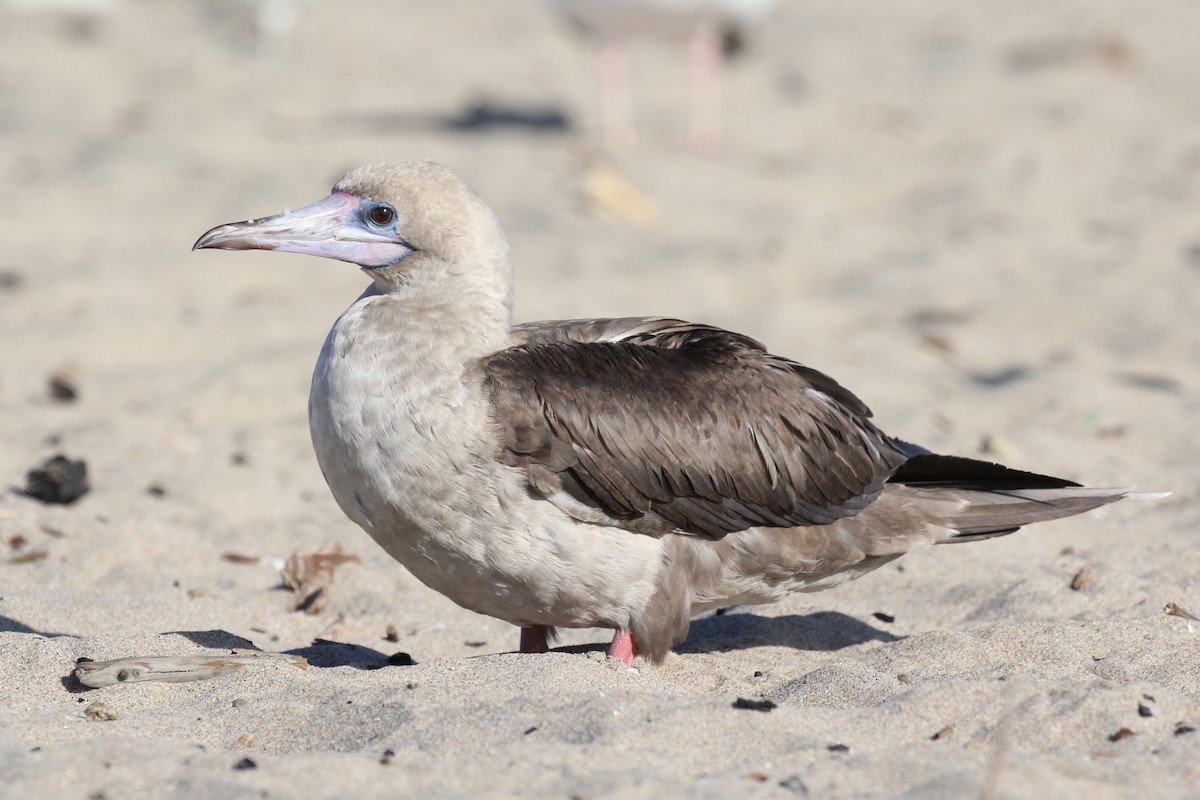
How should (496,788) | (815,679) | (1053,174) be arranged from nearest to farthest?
(496,788) → (815,679) → (1053,174)

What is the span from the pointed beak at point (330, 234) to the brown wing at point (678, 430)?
54 cm

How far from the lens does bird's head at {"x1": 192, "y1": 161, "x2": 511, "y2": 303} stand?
5156 mm

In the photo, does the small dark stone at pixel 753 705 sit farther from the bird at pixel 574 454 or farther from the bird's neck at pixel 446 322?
the bird's neck at pixel 446 322

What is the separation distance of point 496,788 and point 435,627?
7.14 ft

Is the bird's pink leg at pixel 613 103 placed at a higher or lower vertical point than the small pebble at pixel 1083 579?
higher

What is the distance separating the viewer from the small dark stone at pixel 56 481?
263 inches

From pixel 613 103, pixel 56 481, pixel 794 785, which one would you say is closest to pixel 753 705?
pixel 794 785

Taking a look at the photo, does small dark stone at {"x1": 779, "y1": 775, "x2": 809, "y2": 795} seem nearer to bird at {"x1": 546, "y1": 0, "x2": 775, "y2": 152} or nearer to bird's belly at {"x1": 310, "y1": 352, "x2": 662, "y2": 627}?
bird's belly at {"x1": 310, "y1": 352, "x2": 662, "y2": 627}

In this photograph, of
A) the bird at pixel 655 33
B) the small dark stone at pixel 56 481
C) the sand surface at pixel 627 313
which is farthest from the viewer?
the bird at pixel 655 33

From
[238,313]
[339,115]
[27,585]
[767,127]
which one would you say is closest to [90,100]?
[339,115]

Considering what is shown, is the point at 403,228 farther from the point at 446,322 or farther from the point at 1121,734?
the point at 1121,734

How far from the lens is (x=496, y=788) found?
3.72m

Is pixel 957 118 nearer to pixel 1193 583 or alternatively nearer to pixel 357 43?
pixel 357 43

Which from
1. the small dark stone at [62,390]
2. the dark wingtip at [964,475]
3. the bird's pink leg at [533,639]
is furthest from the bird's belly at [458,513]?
the small dark stone at [62,390]
